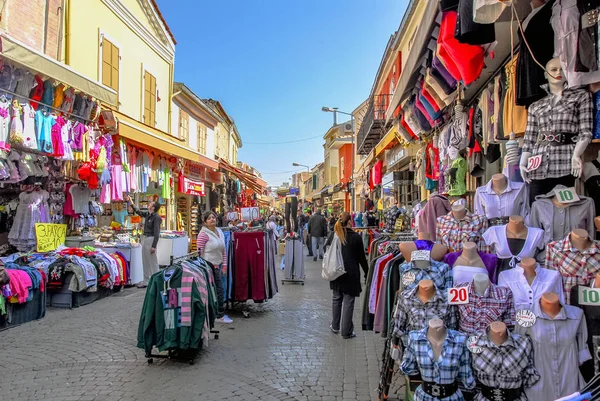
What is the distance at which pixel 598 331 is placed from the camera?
2.91m

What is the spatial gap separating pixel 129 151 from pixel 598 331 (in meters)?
10.1

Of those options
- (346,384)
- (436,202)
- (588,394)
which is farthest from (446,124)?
(588,394)

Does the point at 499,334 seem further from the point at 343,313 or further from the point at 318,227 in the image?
the point at 318,227

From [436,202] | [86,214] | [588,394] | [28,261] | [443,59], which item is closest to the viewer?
[588,394]

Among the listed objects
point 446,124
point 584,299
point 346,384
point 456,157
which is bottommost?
point 346,384

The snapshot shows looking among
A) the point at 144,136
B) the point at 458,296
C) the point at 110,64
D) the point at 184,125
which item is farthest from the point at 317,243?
the point at 458,296

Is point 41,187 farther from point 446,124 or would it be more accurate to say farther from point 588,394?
point 588,394

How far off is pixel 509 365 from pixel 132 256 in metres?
8.69

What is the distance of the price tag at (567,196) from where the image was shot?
330cm

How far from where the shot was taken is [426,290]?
11.0 ft

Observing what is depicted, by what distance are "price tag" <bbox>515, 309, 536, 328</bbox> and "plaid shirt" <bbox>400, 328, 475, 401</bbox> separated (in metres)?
0.37

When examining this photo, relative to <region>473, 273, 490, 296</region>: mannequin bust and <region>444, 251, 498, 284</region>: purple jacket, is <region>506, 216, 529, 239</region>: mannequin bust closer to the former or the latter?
<region>444, 251, 498, 284</region>: purple jacket

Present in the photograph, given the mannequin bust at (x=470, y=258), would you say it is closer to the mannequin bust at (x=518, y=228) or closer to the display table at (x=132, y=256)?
the mannequin bust at (x=518, y=228)

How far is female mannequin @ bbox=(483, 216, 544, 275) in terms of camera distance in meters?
3.39
